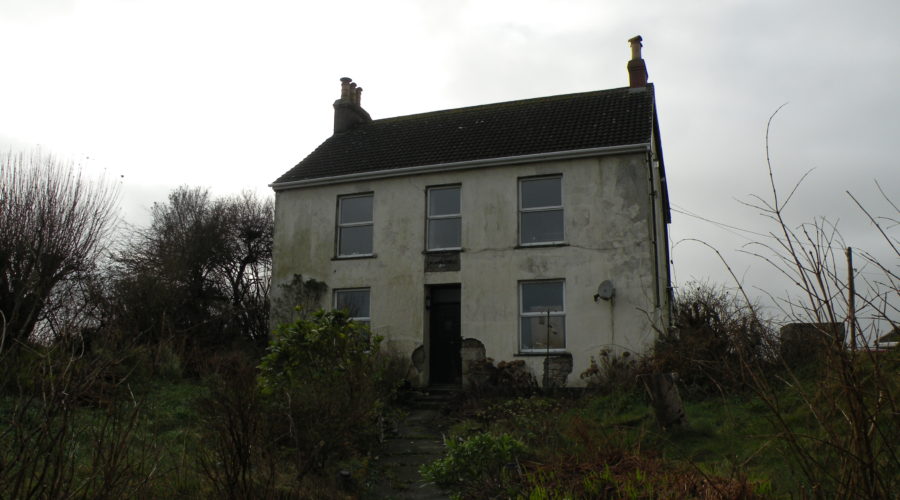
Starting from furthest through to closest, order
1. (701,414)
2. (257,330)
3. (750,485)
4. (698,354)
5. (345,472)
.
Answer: (257,330)
(698,354)
(701,414)
(345,472)
(750,485)

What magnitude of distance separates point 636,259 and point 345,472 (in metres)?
8.39

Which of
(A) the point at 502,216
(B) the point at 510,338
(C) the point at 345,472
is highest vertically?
(A) the point at 502,216

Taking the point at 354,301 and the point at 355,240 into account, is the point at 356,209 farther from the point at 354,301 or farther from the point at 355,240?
the point at 354,301

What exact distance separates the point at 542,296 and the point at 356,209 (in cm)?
538

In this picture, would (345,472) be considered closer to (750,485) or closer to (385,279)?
(750,485)

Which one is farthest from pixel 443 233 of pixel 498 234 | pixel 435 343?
pixel 435 343

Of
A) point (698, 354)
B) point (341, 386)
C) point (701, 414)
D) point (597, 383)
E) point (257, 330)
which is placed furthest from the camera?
point (257, 330)

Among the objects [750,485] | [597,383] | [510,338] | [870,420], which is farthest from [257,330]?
[870,420]

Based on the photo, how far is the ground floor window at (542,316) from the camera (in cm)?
1469

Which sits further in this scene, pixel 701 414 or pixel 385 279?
pixel 385 279

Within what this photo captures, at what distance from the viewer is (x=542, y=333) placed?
14.8m

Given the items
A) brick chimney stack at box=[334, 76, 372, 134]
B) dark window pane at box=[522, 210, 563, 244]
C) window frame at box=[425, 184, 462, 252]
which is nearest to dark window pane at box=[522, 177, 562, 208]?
dark window pane at box=[522, 210, 563, 244]

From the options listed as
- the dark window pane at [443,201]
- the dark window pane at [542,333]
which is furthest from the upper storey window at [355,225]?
the dark window pane at [542,333]

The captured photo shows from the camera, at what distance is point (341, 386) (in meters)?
8.96
